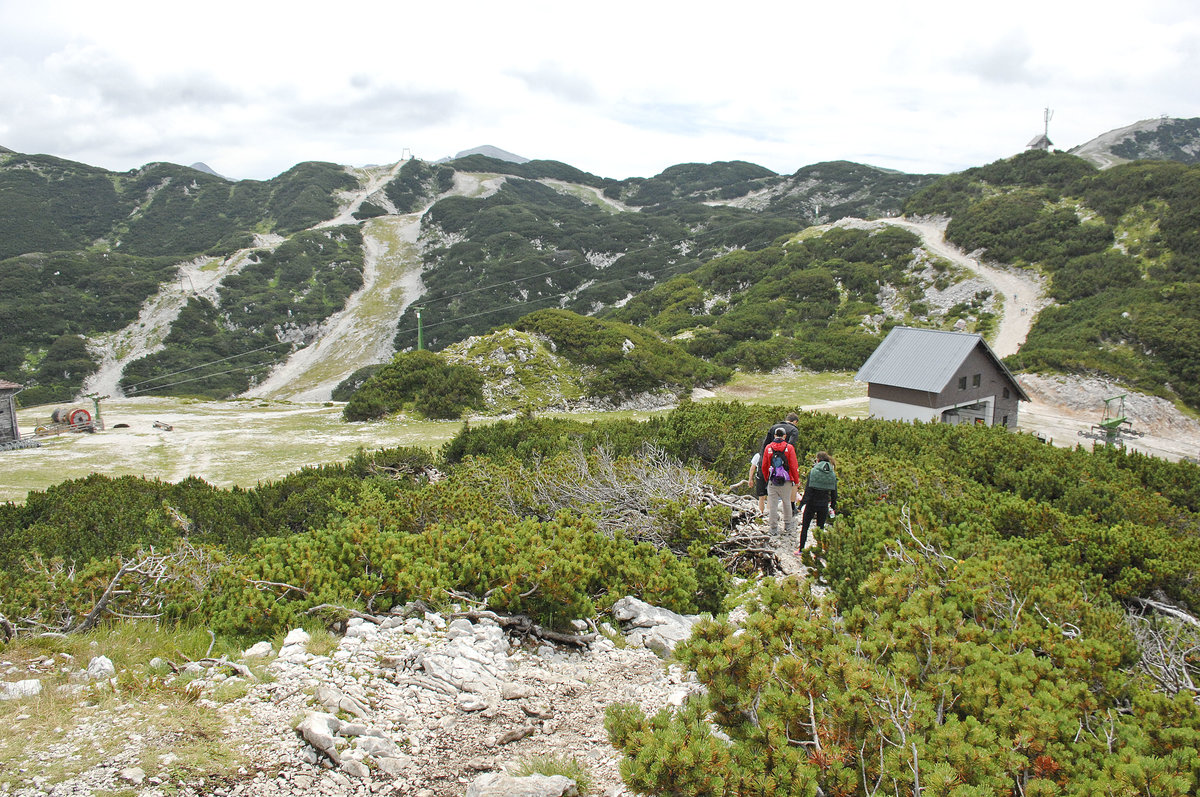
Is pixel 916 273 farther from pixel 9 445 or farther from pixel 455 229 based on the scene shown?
pixel 455 229

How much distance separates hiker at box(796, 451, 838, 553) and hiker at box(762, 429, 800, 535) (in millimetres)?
239

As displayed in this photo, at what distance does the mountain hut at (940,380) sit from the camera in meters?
20.5

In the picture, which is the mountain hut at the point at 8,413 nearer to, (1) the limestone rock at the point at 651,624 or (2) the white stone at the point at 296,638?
(2) the white stone at the point at 296,638

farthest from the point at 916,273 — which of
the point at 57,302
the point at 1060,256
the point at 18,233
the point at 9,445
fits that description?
the point at 18,233

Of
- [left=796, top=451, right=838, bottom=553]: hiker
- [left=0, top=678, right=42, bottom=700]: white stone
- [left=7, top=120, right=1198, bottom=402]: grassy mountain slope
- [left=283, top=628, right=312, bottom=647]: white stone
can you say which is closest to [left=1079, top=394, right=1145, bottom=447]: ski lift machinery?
[left=7, top=120, right=1198, bottom=402]: grassy mountain slope

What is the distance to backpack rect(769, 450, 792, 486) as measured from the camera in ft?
27.4

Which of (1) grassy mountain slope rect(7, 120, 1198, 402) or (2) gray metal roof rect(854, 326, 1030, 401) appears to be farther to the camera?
(1) grassy mountain slope rect(7, 120, 1198, 402)

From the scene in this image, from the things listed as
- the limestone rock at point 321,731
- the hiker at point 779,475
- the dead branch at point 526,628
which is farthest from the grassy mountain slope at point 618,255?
the limestone rock at point 321,731

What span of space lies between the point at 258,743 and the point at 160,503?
8671 millimetres

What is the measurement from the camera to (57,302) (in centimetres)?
5884

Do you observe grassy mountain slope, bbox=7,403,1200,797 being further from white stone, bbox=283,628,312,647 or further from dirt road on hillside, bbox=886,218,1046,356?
dirt road on hillside, bbox=886,218,1046,356

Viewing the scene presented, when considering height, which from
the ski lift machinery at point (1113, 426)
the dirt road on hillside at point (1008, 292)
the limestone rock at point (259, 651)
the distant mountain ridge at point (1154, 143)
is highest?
the distant mountain ridge at point (1154, 143)

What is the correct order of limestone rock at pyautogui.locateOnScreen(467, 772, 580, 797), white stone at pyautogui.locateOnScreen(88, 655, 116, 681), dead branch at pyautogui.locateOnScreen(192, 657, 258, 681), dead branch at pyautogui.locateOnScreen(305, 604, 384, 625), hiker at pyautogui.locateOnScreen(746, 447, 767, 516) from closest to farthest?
limestone rock at pyautogui.locateOnScreen(467, 772, 580, 797)
white stone at pyautogui.locateOnScreen(88, 655, 116, 681)
dead branch at pyautogui.locateOnScreen(192, 657, 258, 681)
dead branch at pyautogui.locateOnScreen(305, 604, 384, 625)
hiker at pyautogui.locateOnScreen(746, 447, 767, 516)

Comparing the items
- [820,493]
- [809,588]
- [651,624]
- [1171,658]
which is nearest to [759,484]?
[820,493]
